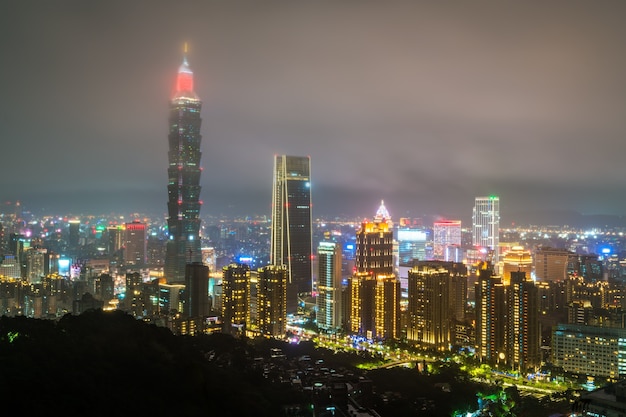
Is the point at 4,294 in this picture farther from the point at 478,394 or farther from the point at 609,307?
the point at 609,307

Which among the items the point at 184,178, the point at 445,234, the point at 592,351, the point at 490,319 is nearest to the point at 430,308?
the point at 490,319

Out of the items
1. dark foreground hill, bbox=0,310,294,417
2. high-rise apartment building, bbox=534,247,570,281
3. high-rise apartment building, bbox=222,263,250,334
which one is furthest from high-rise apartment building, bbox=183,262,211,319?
high-rise apartment building, bbox=534,247,570,281

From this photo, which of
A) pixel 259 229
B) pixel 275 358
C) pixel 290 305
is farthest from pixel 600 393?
pixel 259 229

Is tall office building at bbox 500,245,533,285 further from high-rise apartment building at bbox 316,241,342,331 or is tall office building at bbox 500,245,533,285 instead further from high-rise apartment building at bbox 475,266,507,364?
high-rise apartment building at bbox 475,266,507,364

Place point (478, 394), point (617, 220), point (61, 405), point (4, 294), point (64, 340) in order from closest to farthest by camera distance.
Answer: point (61, 405)
point (64, 340)
point (478, 394)
point (4, 294)
point (617, 220)

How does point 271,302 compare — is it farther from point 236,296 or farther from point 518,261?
point 518,261

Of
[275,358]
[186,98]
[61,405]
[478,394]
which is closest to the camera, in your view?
[61,405]
